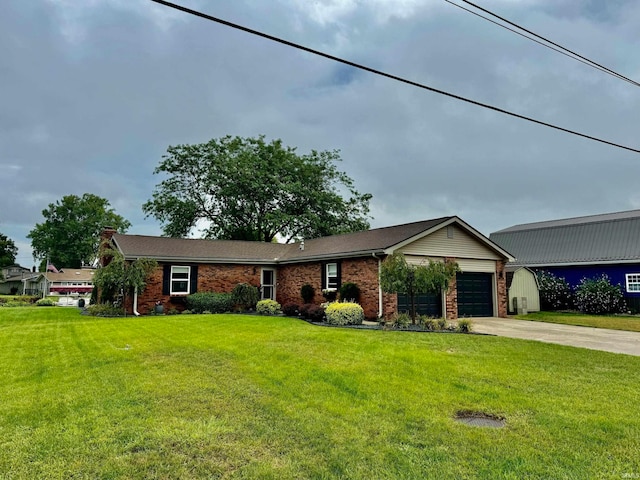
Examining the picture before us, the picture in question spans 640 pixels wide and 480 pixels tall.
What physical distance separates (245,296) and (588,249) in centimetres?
2020

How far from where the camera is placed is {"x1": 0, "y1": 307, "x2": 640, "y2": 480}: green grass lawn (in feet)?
11.5

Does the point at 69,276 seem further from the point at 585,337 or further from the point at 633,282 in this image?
the point at 633,282

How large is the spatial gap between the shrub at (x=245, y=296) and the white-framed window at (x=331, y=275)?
411cm

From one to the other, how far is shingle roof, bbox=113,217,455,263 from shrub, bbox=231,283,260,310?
1753mm

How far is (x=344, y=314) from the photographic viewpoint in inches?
560

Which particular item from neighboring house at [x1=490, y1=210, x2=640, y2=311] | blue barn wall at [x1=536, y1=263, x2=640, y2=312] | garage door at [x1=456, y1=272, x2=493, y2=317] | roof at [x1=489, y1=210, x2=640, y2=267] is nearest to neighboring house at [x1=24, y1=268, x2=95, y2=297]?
garage door at [x1=456, y1=272, x2=493, y2=317]

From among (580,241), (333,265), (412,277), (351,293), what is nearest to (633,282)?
(580,241)

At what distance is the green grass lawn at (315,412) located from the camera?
3.50 metres

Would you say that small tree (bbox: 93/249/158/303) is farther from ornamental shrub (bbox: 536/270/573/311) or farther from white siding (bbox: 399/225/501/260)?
ornamental shrub (bbox: 536/270/573/311)

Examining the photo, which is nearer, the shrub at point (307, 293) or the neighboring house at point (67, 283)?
the shrub at point (307, 293)

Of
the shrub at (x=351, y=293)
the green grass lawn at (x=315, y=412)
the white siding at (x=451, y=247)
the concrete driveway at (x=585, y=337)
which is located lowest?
the concrete driveway at (x=585, y=337)

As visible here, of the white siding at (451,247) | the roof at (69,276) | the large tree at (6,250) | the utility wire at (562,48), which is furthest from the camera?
the large tree at (6,250)

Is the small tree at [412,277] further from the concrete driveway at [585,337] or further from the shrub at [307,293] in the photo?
the shrub at [307,293]

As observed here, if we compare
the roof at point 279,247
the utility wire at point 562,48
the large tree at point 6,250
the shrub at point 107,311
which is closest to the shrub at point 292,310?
the roof at point 279,247
